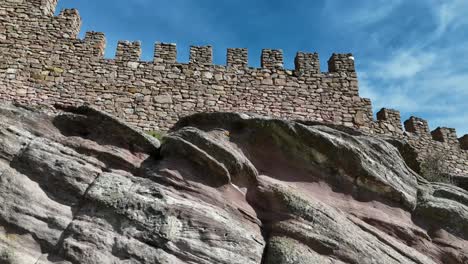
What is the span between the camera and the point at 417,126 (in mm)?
12000

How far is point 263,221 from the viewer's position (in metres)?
5.09

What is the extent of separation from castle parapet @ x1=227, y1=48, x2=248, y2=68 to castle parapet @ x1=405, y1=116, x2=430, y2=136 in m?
5.03

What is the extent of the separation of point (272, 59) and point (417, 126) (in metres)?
4.59

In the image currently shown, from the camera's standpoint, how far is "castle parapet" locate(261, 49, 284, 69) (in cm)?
1148

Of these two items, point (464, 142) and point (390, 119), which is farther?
point (464, 142)

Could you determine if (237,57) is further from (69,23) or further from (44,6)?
(44,6)

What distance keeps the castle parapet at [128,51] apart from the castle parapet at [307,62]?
434 cm

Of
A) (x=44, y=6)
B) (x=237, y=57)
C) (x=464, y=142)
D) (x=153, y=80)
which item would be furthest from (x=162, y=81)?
(x=464, y=142)

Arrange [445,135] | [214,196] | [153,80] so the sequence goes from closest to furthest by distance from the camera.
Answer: [214,196] < [153,80] < [445,135]

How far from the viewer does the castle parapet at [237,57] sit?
11383mm

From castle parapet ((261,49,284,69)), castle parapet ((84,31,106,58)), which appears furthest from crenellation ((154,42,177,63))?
castle parapet ((261,49,284,69))

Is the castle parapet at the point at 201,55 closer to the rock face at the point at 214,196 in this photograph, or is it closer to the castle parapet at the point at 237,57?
the castle parapet at the point at 237,57

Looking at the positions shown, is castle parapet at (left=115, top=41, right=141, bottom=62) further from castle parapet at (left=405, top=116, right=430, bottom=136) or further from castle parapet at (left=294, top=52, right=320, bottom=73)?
castle parapet at (left=405, top=116, right=430, bottom=136)

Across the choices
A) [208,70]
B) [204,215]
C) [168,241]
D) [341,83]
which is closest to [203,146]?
[204,215]
